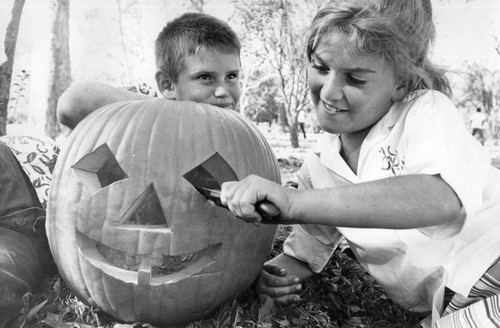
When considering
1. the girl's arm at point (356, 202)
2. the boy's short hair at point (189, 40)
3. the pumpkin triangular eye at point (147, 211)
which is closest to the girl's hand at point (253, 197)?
the girl's arm at point (356, 202)

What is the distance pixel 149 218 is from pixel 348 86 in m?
0.76

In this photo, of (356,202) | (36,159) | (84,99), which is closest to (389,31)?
(356,202)

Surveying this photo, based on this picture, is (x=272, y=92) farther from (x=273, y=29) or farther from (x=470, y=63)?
(x=470, y=63)

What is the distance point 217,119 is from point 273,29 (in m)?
3.29

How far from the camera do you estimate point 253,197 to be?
50.5 inches

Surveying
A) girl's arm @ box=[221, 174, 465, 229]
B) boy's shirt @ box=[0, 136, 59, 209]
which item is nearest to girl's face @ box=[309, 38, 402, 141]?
girl's arm @ box=[221, 174, 465, 229]

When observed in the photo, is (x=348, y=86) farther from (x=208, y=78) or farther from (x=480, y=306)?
(x=208, y=78)

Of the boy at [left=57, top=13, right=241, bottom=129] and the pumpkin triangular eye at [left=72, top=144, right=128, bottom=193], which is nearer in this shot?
the pumpkin triangular eye at [left=72, top=144, right=128, bottom=193]

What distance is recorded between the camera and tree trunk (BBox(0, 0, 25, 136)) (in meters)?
4.63

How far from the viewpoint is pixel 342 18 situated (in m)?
1.74

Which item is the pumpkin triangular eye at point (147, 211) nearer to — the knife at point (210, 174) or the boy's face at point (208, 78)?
the knife at point (210, 174)

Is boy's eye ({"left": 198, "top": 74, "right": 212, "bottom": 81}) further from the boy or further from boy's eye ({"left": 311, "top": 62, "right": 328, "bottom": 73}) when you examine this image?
boy's eye ({"left": 311, "top": 62, "right": 328, "bottom": 73})

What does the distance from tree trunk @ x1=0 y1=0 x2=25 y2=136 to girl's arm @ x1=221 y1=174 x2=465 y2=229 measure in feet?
13.0

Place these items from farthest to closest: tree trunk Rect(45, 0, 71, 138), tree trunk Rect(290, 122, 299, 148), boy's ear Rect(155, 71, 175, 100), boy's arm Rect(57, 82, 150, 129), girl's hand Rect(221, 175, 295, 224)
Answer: tree trunk Rect(45, 0, 71, 138) → tree trunk Rect(290, 122, 299, 148) → boy's ear Rect(155, 71, 175, 100) → boy's arm Rect(57, 82, 150, 129) → girl's hand Rect(221, 175, 295, 224)
